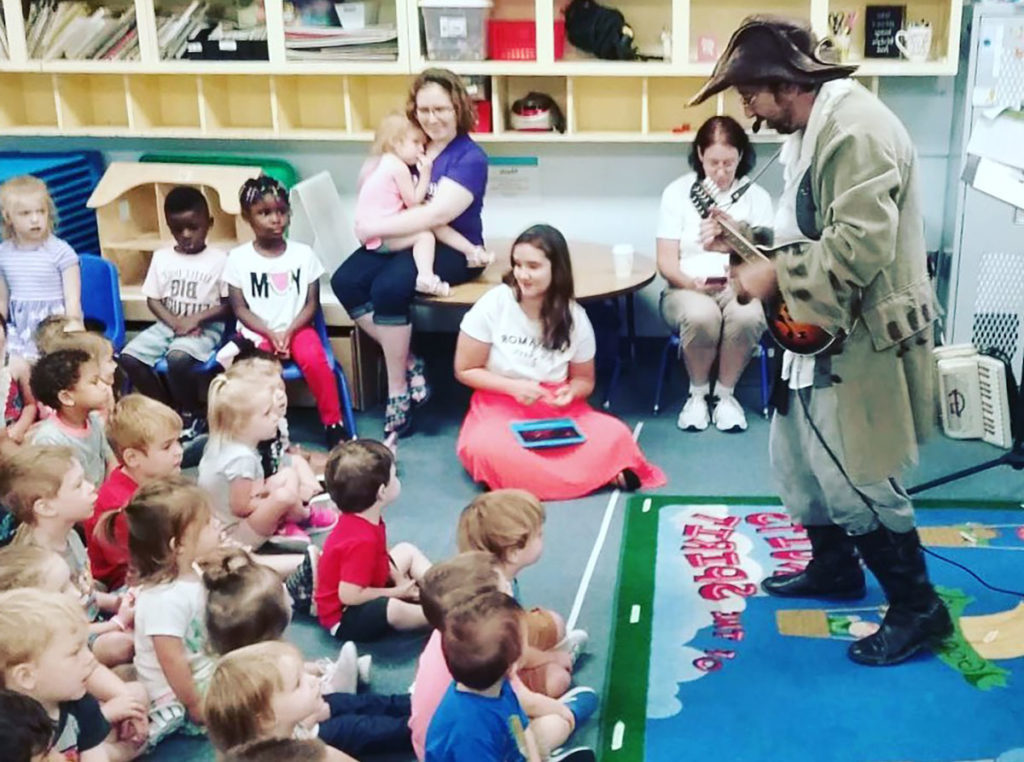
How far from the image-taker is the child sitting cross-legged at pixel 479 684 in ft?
6.64

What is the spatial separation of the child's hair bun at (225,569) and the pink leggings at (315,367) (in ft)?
5.64

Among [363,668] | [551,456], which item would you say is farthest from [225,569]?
[551,456]

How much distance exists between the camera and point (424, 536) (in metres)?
3.61

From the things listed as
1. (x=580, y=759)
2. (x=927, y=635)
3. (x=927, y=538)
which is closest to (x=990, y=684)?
(x=927, y=635)

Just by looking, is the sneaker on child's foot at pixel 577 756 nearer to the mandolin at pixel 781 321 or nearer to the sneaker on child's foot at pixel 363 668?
the sneaker on child's foot at pixel 363 668

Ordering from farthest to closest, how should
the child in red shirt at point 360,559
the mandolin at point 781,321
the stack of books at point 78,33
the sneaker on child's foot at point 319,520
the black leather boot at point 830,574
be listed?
1. the stack of books at point 78,33
2. the sneaker on child's foot at point 319,520
3. the black leather boot at point 830,574
4. the child in red shirt at point 360,559
5. the mandolin at point 781,321

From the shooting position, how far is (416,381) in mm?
4457

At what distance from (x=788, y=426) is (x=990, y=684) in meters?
0.72

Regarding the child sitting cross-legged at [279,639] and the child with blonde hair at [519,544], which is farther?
the child with blonde hair at [519,544]

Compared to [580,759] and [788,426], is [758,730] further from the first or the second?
[788,426]

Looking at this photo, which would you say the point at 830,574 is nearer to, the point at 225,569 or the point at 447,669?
the point at 447,669

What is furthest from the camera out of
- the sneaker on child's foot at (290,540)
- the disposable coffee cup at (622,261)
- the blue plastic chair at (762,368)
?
the blue plastic chair at (762,368)

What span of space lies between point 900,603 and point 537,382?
149 cm

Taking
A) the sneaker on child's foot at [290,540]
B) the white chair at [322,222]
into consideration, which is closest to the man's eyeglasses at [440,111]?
the white chair at [322,222]
